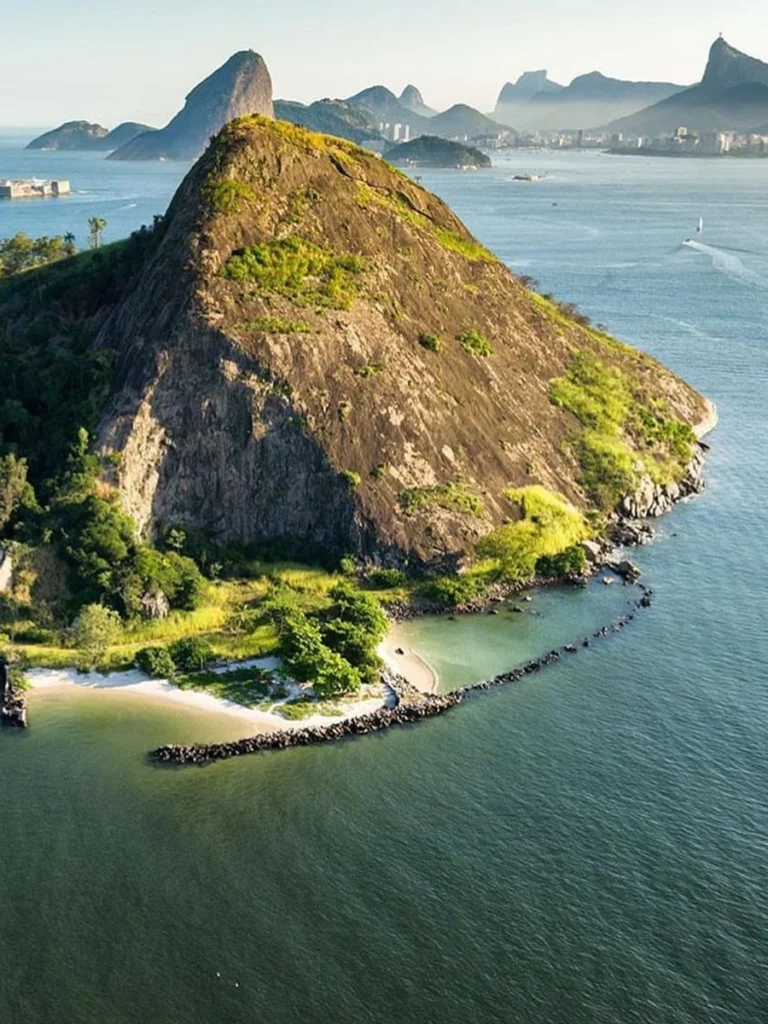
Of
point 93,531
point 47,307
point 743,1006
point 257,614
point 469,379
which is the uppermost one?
point 47,307

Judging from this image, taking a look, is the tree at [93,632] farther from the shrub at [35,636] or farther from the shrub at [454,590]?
the shrub at [454,590]

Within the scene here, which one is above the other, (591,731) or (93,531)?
(93,531)

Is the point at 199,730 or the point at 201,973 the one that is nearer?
the point at 201,973

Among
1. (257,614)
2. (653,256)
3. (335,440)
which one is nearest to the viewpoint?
(257,614)

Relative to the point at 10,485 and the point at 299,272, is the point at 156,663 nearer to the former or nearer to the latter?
the point at 10,485

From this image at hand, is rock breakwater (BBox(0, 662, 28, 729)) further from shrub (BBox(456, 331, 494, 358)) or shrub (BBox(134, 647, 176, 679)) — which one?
shrub (BBox(456, 331, 494, 358))

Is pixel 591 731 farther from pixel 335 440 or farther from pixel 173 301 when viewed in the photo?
pixel 173 301

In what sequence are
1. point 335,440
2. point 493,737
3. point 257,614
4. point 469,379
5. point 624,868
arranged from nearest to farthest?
point 624,868
point 493,737
point 257,614
point 335,440
point 469,379

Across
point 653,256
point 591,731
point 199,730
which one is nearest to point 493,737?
point 591,731
